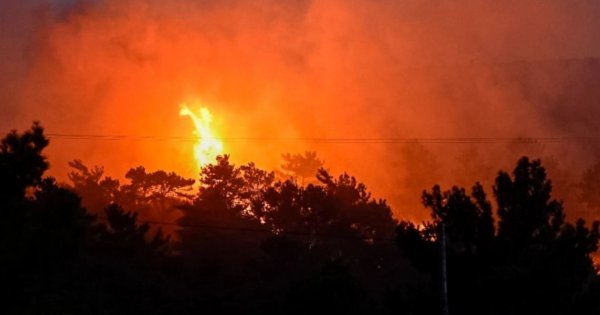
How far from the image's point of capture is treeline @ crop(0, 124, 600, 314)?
82.4 ft

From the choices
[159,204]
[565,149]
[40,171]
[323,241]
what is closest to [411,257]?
[40,171]

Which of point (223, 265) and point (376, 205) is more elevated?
point (376, 205)

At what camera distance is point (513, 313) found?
26.3 m

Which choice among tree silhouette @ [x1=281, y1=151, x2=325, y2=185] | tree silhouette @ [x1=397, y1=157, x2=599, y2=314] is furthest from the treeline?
tree silhouette @ [x1=281, y1=151, x2=325, y2=185]

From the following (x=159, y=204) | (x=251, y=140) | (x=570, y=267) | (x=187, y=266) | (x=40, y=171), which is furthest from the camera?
(x=251, y=140)

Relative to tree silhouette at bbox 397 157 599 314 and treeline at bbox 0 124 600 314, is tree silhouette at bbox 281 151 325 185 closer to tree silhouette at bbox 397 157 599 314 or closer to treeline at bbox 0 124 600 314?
treeline at bbox 0 124 600 314

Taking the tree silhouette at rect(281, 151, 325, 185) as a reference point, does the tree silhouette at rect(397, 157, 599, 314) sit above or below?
below

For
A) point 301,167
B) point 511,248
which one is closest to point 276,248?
point 511,248

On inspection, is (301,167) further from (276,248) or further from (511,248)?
(511,248)

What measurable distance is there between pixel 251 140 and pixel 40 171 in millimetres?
90065

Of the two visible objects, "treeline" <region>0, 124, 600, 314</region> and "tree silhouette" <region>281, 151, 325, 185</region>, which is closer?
"treeline" <region>0, 124, 600, 314</region>

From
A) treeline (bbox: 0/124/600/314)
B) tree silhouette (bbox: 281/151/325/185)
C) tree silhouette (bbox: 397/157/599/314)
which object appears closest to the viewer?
treeline (bbox: 0/124/600/314)

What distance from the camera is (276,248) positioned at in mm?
46562

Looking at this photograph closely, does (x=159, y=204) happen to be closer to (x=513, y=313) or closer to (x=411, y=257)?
(x=411, y=257)
